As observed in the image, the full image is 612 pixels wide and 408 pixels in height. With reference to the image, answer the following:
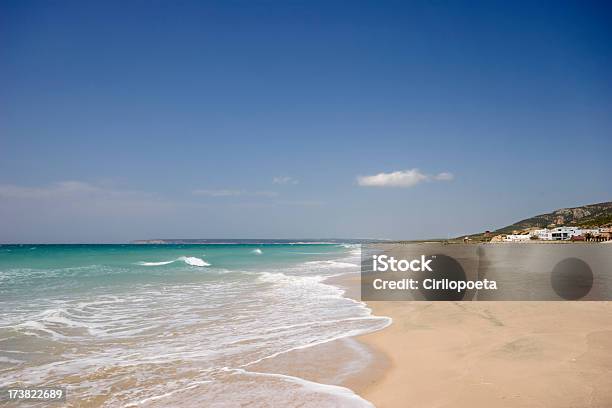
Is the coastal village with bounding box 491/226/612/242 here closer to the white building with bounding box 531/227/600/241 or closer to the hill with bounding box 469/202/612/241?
the white building with bounding box 531/227/600/241

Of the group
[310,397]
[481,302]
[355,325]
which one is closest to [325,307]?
[355,325]

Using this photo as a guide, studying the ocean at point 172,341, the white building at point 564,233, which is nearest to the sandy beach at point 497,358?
the ocean at point 172,341

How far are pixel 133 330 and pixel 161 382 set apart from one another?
4.59 meters

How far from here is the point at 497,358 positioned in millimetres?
6902

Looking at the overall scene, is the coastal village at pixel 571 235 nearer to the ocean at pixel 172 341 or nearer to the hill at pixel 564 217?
the hill at pixel 564 217

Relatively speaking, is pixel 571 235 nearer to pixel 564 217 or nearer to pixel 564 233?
pixel 564 233

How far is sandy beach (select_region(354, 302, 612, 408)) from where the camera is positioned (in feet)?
17.5

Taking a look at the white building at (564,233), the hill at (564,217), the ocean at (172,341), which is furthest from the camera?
the hill at (564,217)

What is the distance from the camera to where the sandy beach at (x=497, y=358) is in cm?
533

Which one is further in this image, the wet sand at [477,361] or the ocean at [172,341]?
the ocean at [172,341]

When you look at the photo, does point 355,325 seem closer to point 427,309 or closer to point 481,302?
point 427,309

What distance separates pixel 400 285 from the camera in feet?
62.0

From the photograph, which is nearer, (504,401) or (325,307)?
(504,401)

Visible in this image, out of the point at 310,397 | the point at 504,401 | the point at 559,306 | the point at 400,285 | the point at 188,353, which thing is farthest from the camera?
the point at 400,285
